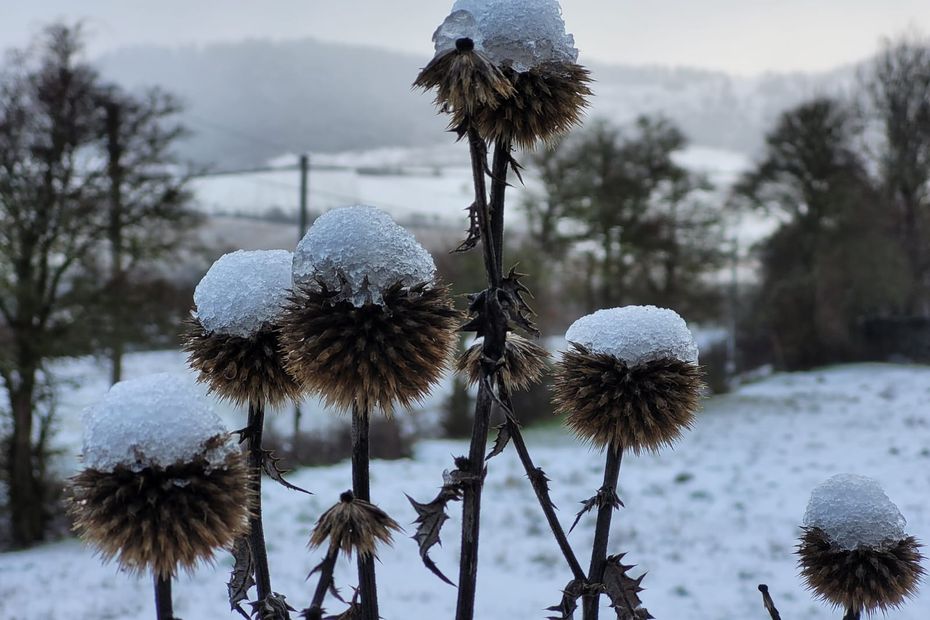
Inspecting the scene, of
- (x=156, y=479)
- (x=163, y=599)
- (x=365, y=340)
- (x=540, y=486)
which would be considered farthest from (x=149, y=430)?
(x=540, y=486)

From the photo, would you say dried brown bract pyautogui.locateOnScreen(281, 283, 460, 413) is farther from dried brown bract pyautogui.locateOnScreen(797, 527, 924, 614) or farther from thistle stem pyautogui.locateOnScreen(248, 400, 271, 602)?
dried brown bract pyautogui.locateOnScreen(797, 527, 924, 614)

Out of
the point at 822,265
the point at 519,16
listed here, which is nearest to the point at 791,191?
the point at 822,265

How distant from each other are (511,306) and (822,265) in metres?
19.7

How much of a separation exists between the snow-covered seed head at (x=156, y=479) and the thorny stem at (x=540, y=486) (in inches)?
12.6

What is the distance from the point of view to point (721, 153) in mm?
22844

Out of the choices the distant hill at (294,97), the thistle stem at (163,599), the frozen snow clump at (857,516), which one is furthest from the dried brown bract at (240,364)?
the distant hill at (294,97)

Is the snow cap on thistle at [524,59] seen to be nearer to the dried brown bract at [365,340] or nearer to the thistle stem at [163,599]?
the dried brown bract at [365,340]

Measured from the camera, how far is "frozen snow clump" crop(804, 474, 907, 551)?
1121 millimetres

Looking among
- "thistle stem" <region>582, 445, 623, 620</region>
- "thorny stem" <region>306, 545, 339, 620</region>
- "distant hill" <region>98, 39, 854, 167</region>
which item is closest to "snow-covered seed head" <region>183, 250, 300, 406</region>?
"thorny stem" <region>306, 545, 339, 620</region>

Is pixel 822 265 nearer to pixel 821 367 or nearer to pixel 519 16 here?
pixel 821 367

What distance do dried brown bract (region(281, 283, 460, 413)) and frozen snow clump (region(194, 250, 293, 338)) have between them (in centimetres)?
4

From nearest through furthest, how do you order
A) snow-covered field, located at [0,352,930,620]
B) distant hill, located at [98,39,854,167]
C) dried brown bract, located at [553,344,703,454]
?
dried brown bract, located at [553,344,703,454]
snow-covered field, located at [0,352,930,620]
distant hill, located at [98,39,854,167]

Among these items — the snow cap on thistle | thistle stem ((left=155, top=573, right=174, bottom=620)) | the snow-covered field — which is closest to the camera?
thistle stem ((left=155, top=573, right=174, bottom=620))

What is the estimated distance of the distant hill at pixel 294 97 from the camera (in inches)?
569
